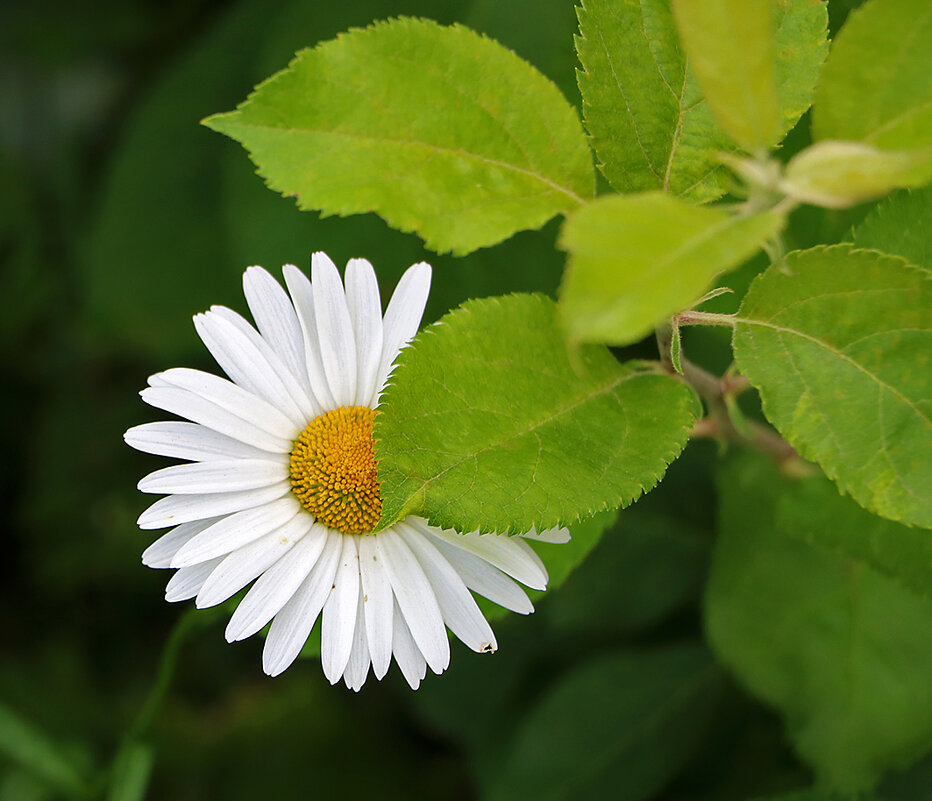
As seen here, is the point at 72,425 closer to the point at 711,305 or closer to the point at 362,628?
the point at 362,628

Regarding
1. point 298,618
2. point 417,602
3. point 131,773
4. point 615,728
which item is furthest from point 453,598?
point 615,728

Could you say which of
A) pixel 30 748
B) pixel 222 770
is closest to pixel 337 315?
pixel 30 748

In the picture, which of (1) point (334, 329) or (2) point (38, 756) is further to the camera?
(2) point (38, 756)

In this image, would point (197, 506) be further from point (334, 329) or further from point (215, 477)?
point (334, 329)

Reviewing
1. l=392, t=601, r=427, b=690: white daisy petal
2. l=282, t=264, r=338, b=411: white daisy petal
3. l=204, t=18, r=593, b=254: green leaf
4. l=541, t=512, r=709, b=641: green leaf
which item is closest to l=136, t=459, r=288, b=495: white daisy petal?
l=282, t=264, r=338, b=411: white daisy petal

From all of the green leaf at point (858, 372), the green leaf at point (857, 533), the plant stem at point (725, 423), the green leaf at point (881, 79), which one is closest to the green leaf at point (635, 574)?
the plant stem at point (725, 423)

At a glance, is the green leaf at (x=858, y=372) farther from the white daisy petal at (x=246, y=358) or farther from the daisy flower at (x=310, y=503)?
the white daisy petal at (x=246, y=358)
